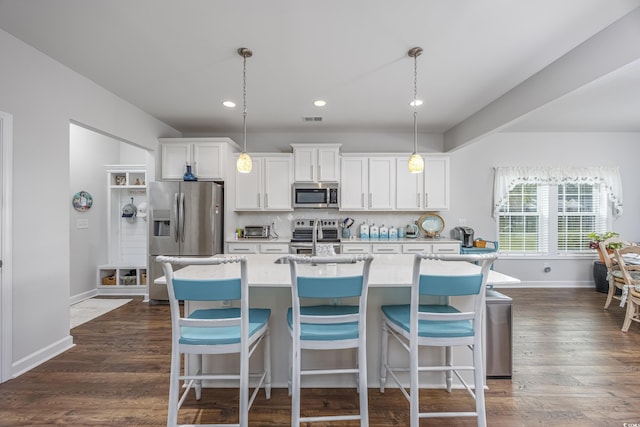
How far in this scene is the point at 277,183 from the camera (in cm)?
472

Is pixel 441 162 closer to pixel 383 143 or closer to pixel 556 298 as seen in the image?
pixel 383 143

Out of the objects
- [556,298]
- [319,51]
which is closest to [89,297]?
[319,51]

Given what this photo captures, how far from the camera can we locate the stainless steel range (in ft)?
14.5

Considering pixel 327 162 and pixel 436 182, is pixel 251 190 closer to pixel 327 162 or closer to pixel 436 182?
pixel 327 162

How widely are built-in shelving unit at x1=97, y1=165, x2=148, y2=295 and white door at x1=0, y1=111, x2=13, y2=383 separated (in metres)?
2.50

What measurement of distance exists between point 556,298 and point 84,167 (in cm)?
742

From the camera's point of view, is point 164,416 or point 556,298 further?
point 556,298

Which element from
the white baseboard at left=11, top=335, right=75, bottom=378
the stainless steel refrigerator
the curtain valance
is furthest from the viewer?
the curtain valance

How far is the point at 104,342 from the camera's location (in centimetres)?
298

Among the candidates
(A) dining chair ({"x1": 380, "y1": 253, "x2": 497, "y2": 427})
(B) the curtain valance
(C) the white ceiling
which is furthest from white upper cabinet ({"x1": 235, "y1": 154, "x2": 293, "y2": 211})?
(B) the curtain valance

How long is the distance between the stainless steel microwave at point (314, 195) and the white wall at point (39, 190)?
2727 mm

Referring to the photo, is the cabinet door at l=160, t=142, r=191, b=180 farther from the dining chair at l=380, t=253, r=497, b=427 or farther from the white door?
the dining chair at l=380, t=253, r=497, b=427

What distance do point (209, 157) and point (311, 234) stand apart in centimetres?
194

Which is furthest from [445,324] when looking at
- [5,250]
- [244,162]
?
[5,250]
